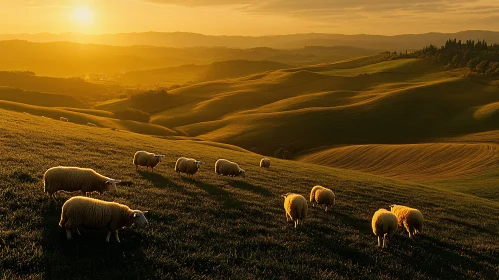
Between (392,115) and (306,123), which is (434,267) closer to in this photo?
(306,123)

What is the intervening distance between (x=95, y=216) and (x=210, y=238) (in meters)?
3.84

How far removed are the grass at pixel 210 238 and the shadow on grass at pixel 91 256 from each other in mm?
27


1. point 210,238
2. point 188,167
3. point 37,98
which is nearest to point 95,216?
point 210,238

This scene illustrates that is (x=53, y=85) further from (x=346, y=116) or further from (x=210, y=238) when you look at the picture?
(x=210, y=238)

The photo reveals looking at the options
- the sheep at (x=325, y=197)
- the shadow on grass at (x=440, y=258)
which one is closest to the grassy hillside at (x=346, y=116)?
the sheep at (x=325, y=197)

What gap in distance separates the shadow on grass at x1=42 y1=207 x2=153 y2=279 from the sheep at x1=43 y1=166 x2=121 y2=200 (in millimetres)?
2514

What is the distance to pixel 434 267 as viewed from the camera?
13.8m

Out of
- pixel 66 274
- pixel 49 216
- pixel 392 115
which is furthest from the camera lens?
pixel 392 115

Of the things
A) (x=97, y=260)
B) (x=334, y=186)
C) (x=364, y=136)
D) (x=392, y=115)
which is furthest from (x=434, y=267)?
(x=392, y=115)

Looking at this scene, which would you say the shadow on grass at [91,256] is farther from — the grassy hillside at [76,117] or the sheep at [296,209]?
the grassy hillside at [76,117]

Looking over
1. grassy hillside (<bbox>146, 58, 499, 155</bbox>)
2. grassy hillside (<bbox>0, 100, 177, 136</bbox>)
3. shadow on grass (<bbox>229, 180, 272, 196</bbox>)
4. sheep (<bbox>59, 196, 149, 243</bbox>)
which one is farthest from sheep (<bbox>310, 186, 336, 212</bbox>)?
grassy hillside (<bbox>146, 58, 499, 155</bbox>)

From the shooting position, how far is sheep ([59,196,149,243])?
33.9 ft

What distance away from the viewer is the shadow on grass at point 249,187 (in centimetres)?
2255

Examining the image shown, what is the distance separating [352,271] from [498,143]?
8404 cm
